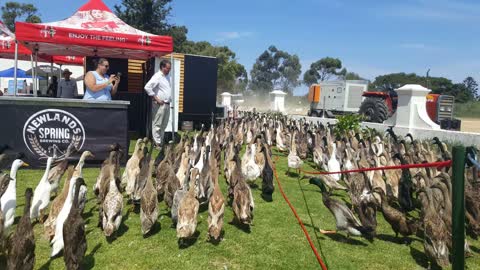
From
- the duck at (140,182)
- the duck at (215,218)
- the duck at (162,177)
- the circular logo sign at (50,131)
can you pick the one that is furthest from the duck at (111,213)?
the circular logo sign at (50,131)

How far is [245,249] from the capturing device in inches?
215

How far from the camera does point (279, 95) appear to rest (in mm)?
38500

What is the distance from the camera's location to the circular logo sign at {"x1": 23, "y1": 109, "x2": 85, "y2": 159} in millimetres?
9008

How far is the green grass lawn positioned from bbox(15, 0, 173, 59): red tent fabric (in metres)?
5.02

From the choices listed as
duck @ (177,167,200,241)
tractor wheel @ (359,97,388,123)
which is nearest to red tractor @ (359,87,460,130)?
tractor wheel @ (359,97,388,123)

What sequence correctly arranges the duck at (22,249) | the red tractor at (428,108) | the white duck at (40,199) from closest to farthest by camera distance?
the duck at (22,249) → the white duck at (40,199) → the red tractor at (428,108)

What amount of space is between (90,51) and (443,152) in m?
12.5

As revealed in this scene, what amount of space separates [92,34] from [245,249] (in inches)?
306

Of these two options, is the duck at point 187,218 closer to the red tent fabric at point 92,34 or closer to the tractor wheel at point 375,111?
the red tent fabric at point 92,34

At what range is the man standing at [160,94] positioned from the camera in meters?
11.5

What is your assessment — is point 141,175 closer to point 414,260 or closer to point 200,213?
point 200,213

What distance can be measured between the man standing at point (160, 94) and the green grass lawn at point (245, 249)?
5247mm

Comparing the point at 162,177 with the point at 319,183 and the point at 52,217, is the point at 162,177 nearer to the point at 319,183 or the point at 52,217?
the point at 52,217

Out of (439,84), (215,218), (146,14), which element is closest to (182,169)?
(215,218)
